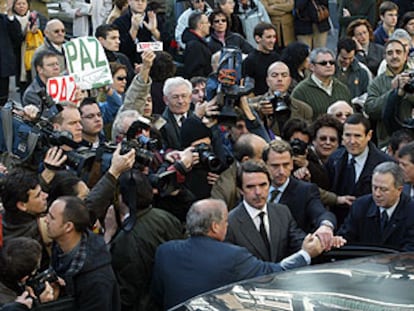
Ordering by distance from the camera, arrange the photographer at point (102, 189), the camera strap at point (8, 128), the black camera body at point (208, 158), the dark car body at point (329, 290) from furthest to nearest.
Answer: the camera strap at point (8, 128)
the black camera body at point (208, 158)
the photographer at point (102, 189)
the dark car body at point (329, 290)

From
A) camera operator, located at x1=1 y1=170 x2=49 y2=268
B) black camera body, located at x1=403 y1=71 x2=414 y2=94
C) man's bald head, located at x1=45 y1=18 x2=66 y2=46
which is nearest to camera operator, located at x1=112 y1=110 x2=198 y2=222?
camera operator, located at x1=1 y1=170 x2=49 y2=268

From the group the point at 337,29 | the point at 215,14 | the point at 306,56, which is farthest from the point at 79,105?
the point at 337,29

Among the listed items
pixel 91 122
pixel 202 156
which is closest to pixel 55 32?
pixel 91 122

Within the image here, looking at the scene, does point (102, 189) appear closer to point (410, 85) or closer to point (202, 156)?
point (202, 156)

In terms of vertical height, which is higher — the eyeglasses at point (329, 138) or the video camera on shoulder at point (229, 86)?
the video camera on shoulder at point (229, 86)

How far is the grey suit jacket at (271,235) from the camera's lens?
8.11 m

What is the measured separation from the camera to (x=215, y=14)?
1495cm

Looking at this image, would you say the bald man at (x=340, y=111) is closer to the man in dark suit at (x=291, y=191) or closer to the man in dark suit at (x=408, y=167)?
the man in dark suit at (x=408, y=167)

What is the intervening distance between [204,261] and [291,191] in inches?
78.4

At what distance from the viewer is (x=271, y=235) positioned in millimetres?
8172

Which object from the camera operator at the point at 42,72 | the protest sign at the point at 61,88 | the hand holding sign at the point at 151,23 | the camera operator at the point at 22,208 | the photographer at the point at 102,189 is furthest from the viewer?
the hand holding sign at the point at 151,23

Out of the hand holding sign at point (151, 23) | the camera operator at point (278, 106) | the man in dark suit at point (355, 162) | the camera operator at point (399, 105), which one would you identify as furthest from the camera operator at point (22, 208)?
the hand holding sign at point (151, 23)

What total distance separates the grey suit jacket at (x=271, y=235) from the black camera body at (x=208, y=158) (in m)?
0.66

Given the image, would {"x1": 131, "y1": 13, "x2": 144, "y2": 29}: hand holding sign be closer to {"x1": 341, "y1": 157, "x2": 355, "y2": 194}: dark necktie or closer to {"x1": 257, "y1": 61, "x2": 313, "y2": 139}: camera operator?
{"x1": 257, "y1": 61, "x2": 313, "y2": 139}: camera operator
